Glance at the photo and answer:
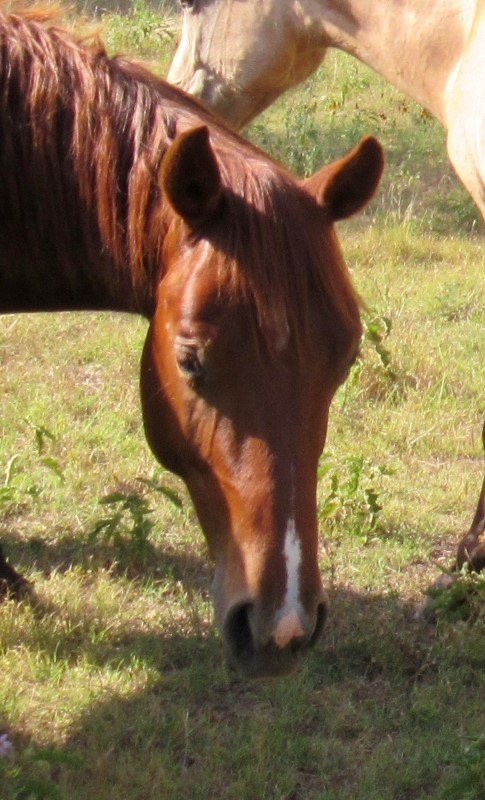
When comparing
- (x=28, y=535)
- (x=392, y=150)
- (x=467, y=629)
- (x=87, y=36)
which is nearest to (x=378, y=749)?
(x=467, y=629)

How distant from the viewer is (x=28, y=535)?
3846 mm

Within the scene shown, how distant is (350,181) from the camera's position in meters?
2.45

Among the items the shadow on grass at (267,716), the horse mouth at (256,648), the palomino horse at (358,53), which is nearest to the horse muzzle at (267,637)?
the horse mouth at (256,648)

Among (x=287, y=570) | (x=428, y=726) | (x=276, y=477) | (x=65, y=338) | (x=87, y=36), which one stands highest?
(x=87, y=36)

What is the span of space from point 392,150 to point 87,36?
6.11m

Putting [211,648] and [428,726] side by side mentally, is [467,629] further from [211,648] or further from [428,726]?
[211,648]

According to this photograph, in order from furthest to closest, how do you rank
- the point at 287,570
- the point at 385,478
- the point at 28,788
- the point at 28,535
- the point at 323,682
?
the point at 385,478, the point at 28,535, the point at 323,682, the point at 28,788, the point at 287,570

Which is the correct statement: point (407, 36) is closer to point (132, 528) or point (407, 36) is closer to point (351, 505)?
point (351, 505)

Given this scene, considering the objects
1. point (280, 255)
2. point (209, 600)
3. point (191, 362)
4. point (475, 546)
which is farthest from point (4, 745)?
point (475, 546)

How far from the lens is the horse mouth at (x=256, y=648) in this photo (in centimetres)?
214

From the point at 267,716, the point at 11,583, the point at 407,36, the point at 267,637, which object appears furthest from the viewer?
the point at 407,36

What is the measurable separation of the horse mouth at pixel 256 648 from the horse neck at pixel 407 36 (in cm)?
224

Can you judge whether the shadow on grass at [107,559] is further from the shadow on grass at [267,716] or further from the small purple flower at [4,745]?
the small purple flower at [4,745]

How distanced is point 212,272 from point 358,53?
218 centimetres
